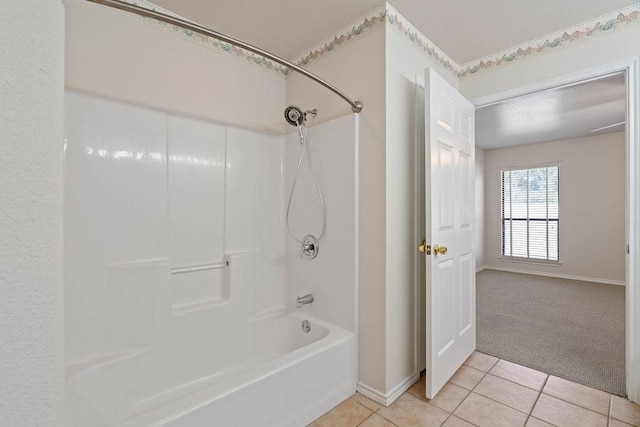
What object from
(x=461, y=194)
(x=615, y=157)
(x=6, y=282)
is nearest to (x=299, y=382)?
(x=6, y=282)

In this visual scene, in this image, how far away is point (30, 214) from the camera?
602 mm

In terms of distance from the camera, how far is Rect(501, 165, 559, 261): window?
5340 mm

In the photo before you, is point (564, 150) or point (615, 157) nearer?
point (615, 157)

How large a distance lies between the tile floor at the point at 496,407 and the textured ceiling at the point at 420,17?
231 cm

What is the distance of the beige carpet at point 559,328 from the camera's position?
2227 mm

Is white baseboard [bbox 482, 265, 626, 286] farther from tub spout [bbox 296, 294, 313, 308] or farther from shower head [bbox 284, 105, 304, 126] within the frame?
shower head [bbox 284, 105, 304, 126]

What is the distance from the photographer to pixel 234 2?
1779mm

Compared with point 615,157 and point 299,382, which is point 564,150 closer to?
point 615,157

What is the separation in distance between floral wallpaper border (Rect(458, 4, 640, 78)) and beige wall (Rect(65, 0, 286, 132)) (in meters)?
1.59

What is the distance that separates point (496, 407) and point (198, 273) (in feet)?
6.44

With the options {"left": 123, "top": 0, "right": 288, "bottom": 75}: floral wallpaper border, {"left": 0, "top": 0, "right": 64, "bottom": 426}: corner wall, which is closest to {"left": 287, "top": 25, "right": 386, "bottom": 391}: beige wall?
{"left": 123, "top": 0, "right": 288, "bottom": 75}: floral wallpaper border

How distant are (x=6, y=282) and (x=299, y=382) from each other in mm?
1347

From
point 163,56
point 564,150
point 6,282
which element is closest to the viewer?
point 6,282

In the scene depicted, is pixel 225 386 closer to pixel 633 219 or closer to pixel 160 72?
pixel 160 72
